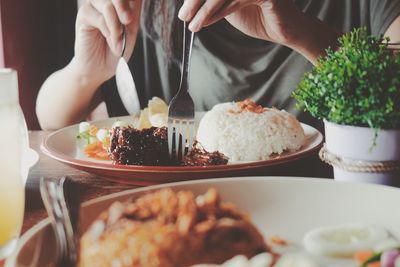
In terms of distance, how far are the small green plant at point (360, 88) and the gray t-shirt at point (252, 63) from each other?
1.22 metres

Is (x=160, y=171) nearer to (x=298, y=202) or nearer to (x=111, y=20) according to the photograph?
(x=298, y=202)

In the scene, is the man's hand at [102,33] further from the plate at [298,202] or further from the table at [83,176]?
the plate at [298,202]

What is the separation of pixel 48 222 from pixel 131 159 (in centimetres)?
50

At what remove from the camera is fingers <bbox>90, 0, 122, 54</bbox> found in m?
1.58

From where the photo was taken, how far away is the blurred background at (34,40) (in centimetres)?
258

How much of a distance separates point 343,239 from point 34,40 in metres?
2.42

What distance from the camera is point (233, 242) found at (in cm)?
64

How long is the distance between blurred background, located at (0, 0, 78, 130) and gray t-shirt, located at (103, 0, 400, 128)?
64cm

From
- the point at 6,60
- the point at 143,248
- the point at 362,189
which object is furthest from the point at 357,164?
the point at 6,60

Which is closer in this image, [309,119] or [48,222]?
[48,222]

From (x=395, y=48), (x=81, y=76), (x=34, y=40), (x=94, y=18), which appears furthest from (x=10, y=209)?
(x=34, y=40)

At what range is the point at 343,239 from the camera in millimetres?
689

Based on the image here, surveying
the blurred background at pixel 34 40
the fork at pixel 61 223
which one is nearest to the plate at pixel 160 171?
the fork at pixel 61 223

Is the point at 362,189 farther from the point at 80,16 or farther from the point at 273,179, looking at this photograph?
the point at 80,16
